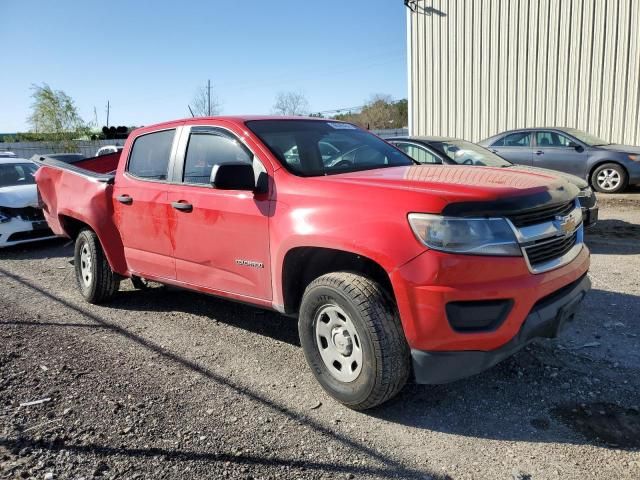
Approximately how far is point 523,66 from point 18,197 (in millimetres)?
13915

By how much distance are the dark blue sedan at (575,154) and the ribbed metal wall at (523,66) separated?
330 cm

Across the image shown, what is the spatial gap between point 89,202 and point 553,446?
4.44 meters

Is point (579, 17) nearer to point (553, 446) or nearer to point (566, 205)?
point (566, 205)

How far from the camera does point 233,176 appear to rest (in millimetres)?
3529

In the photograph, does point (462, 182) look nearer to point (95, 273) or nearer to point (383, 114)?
point (95, 273)

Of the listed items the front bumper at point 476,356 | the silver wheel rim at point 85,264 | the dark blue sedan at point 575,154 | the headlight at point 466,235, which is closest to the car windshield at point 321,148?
the headlight at point 466,235

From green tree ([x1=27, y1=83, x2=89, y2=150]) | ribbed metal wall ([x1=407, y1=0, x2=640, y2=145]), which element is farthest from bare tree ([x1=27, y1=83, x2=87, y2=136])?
ribbed metal wall ([x1=407, y1=0, x2=640, y2=145])

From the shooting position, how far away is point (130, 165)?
506 centimetres

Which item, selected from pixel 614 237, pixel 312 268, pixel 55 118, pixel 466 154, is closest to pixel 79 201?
pixel 312 268

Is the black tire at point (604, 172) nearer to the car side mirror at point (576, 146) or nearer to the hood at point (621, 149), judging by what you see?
the hood at point (621, 149)

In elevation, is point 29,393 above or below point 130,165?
below

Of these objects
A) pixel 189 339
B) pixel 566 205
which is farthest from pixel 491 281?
pixel 189 339

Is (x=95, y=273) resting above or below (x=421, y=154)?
below

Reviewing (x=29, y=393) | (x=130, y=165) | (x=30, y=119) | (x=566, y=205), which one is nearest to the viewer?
(x=566, y=205)
